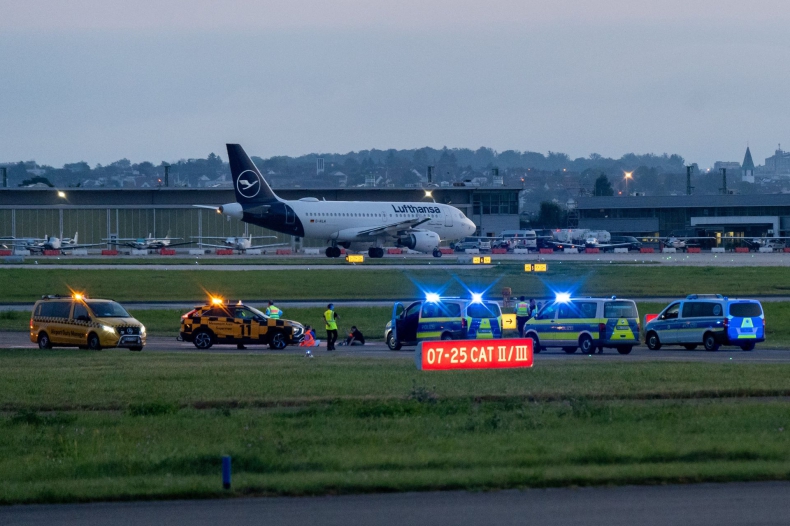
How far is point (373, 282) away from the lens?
5831 cm

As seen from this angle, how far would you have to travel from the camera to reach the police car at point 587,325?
3133 centimetres

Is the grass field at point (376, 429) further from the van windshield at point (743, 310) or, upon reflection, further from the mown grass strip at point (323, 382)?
the van windshield at point (743, 310)

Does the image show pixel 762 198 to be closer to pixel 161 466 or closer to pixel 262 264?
pixel 262 264

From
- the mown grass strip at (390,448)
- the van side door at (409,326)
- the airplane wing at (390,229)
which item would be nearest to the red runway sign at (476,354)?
the mown grass strip at (390,448)

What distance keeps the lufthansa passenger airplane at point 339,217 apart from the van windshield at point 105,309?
4296 centimetres

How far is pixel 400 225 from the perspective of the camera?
81.5m

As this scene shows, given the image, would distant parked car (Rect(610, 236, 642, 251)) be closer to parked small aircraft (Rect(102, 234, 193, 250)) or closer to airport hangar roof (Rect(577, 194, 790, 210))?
airport hangar roof (Rect(577, 194, 790, 210))

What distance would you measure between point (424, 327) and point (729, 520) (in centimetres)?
2162

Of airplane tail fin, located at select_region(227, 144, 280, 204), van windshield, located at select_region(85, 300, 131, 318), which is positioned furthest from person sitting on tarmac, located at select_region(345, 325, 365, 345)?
airplane tail fin, located at select_region(227, 144, 280, 204)

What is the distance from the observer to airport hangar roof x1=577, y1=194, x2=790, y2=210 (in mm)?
140125

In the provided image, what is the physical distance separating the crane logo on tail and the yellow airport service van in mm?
43882

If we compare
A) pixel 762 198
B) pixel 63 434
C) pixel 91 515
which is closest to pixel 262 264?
pixel 63 434

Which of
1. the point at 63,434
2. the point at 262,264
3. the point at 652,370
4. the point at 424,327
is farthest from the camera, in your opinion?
the point at 262,264

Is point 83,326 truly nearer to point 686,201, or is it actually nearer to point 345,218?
point 345,218
